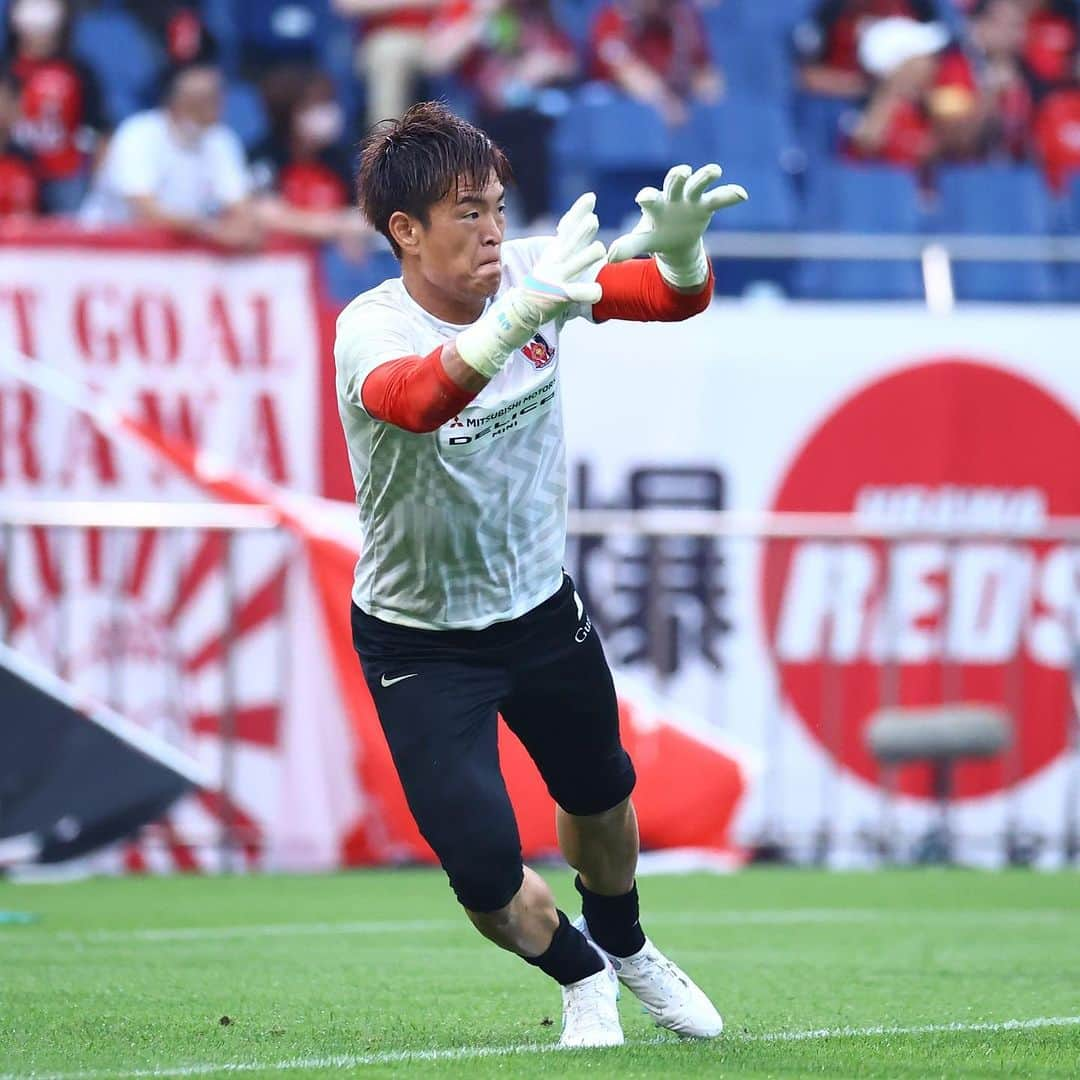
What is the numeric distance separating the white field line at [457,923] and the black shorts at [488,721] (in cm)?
266

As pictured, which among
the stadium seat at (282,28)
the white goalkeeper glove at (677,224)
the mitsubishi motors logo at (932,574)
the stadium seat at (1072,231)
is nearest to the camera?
the white goalkeeper glove at (677,224)

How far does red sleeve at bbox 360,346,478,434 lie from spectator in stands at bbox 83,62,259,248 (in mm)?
7210

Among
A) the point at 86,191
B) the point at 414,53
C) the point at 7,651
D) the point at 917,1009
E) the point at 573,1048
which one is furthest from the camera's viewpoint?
the point at 414,53

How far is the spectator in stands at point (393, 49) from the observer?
1326cm

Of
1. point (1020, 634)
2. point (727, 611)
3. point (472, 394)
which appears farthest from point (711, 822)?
point (472, 394)

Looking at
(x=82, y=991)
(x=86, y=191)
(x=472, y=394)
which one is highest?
(x=86, y=191)

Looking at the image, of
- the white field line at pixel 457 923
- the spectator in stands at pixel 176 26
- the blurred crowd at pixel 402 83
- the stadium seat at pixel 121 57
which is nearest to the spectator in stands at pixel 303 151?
the blurred crowd at pixel 402 83

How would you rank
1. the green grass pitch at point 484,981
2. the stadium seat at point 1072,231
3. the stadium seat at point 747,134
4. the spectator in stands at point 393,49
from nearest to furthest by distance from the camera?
the green grass pitch at point 484,981 → the stadium seat at point 1072,231 → the spectator in stands at point 393,49 → the stadium seat at point 747,134

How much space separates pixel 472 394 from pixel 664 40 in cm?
1069

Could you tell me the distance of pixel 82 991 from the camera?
5.61 meters

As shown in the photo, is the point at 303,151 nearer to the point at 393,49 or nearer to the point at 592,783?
the point at 393,49

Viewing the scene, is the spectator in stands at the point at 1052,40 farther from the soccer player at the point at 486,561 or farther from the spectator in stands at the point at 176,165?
the soccer player at the point at 486,561

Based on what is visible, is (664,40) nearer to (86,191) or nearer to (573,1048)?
(86,191)

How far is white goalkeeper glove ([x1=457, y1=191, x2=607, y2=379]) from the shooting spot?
406 cm
